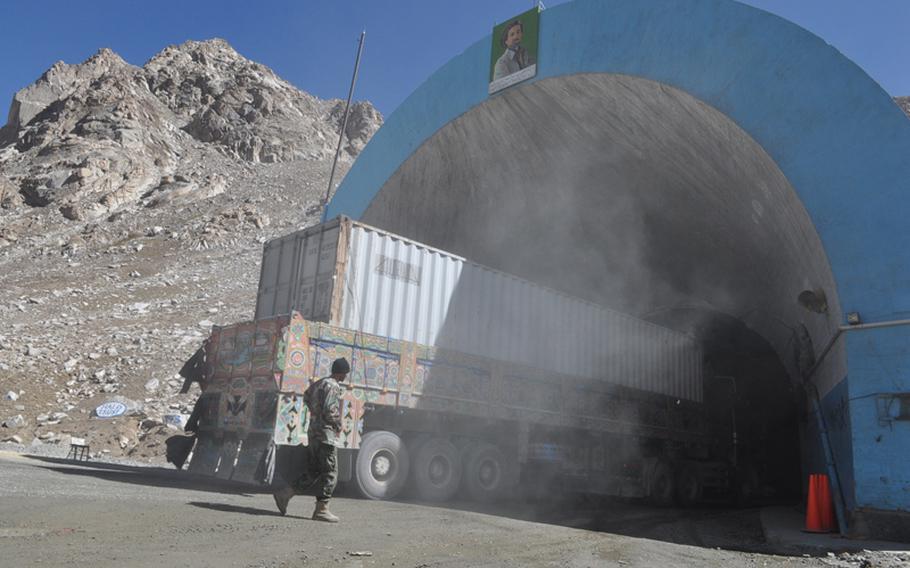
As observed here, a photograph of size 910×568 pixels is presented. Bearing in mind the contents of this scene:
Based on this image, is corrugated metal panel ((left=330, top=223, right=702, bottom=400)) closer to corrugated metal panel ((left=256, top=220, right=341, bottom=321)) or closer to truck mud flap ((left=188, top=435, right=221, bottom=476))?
corrugated metal panel ((left=256, top=220, right=341, bottom=321))

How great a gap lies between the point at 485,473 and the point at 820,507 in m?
5.12

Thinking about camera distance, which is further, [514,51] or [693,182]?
[514,51]

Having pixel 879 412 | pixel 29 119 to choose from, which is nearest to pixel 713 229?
pixel 879 412

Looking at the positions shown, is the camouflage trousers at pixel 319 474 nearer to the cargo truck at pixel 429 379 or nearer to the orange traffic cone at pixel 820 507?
the cargo truck at pixel 429 379

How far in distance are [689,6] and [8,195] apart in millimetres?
49215

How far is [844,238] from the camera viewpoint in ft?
30.7

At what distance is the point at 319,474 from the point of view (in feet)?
21.2

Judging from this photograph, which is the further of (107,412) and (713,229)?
(107,412)

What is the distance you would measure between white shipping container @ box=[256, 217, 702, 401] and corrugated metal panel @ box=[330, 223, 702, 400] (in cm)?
2

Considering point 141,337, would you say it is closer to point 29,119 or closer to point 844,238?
point 844,238

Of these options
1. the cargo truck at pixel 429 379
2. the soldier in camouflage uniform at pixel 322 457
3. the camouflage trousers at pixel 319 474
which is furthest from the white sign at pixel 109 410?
the camouflage trousers at pixel 319 474

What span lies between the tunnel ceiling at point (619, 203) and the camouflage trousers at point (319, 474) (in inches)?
306

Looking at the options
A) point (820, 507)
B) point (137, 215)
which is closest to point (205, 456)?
point (820, 507)

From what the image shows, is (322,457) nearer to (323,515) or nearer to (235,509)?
(323,515)
